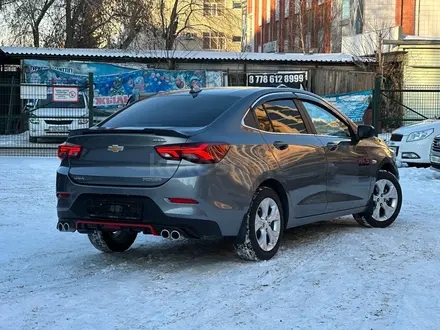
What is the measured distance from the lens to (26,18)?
32938 millimetres

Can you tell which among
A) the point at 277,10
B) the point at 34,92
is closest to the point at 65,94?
the point at 34,92

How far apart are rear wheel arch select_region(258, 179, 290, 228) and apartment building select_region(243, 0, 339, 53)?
33.3 meters

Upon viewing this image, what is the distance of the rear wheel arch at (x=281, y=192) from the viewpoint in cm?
574

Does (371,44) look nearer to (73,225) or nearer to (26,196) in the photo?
(26,196)

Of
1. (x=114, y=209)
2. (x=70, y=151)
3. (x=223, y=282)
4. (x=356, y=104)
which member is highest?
(x=356, y=104)

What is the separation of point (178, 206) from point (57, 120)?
14457mm

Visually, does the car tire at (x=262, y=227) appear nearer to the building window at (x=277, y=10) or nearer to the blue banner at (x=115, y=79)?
the blue banner at (x=115, y=79)

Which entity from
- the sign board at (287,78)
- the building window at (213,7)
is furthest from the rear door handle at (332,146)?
the building window at (213,7)

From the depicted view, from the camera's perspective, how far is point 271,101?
6.12 meters

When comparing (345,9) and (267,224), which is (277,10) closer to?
(345,9)

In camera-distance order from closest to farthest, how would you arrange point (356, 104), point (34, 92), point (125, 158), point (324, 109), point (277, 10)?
point (125, 158) → point (324, 109) → point (34, 92) → point (356, 104) → point (277, 10)

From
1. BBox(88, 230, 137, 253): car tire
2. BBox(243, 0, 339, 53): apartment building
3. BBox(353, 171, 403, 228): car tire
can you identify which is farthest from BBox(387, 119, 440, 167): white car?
BBox(243, 0, 339, 53): apartment building

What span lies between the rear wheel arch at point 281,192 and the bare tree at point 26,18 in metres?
28.7

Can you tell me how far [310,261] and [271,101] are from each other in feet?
5.26
